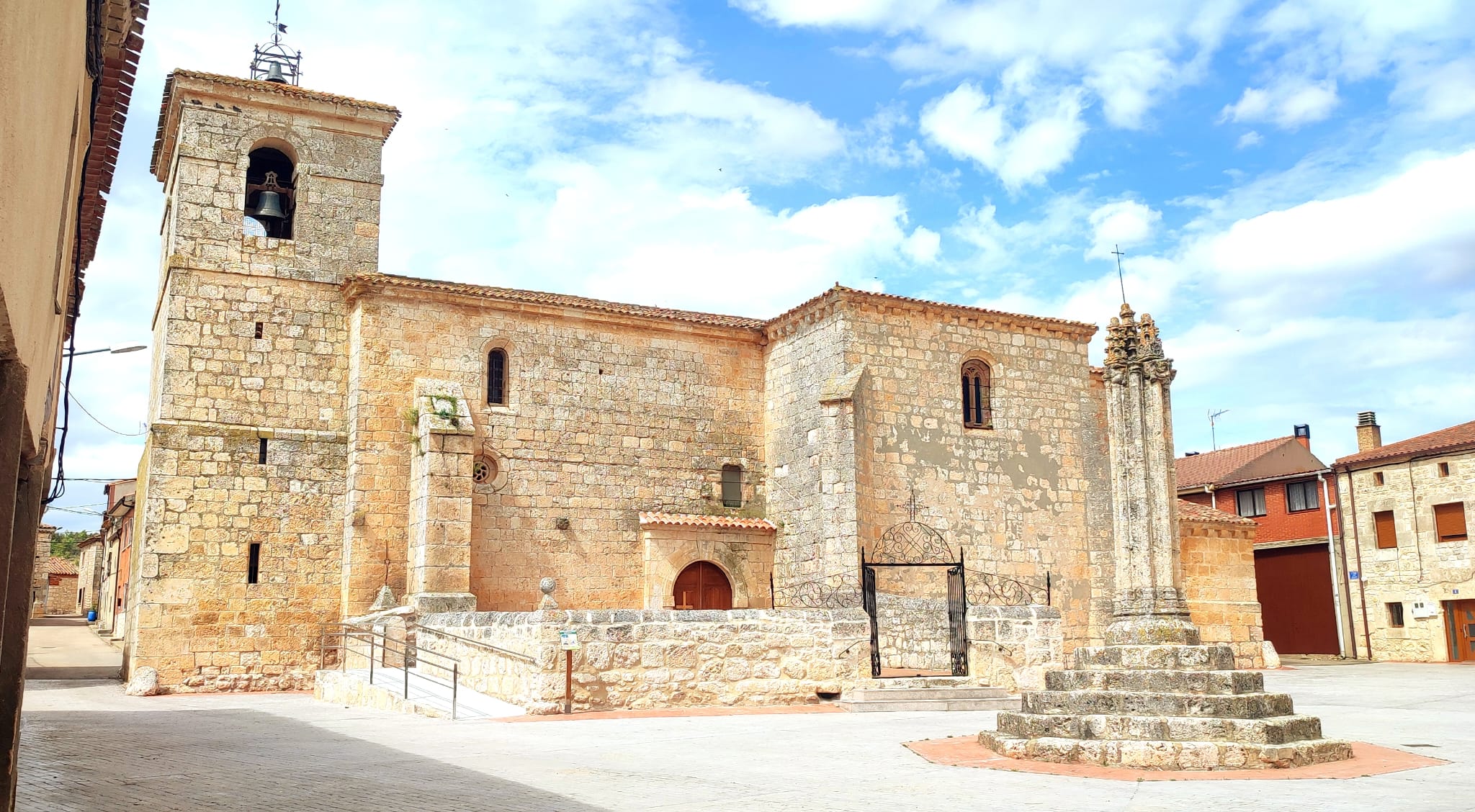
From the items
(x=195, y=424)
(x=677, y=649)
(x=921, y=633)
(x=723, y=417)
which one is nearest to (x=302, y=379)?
(x=195, y=424)

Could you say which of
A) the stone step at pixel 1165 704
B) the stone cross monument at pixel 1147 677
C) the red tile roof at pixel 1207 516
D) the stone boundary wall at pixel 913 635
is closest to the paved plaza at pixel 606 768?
the stone cross monument at pixel 1147 677

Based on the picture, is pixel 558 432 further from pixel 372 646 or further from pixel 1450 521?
pixel 1450 521

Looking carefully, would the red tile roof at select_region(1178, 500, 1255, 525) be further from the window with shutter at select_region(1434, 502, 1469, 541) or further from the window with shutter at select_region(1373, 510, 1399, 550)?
the window with shutter at select_region(1373, 510, 1399, 550)

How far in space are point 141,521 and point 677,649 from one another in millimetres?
9889

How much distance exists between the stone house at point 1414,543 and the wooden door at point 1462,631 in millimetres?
17

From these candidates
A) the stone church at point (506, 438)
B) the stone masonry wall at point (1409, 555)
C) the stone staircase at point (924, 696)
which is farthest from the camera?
the stone masonry wall at point (1409, 555)

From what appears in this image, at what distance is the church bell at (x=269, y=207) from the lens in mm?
20261

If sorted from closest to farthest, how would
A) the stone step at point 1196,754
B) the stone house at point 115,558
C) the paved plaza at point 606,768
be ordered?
the paved plaza at point 606,768
the stone step at point 1196,754
the stone house at point 115,558

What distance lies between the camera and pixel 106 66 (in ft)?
26.1

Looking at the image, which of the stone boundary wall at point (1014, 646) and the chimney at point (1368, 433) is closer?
the stone boundary wall at point (1014, 646)

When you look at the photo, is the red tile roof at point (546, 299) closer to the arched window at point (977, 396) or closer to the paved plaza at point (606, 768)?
the arched window at point (977, 396)

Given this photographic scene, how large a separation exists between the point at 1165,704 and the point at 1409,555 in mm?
22200

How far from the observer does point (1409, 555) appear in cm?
2756

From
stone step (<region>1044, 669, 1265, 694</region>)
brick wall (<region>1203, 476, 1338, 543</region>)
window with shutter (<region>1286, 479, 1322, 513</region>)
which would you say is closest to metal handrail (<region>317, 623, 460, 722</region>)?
stone step (<region>1044, 669, 1265, 694</region>)
